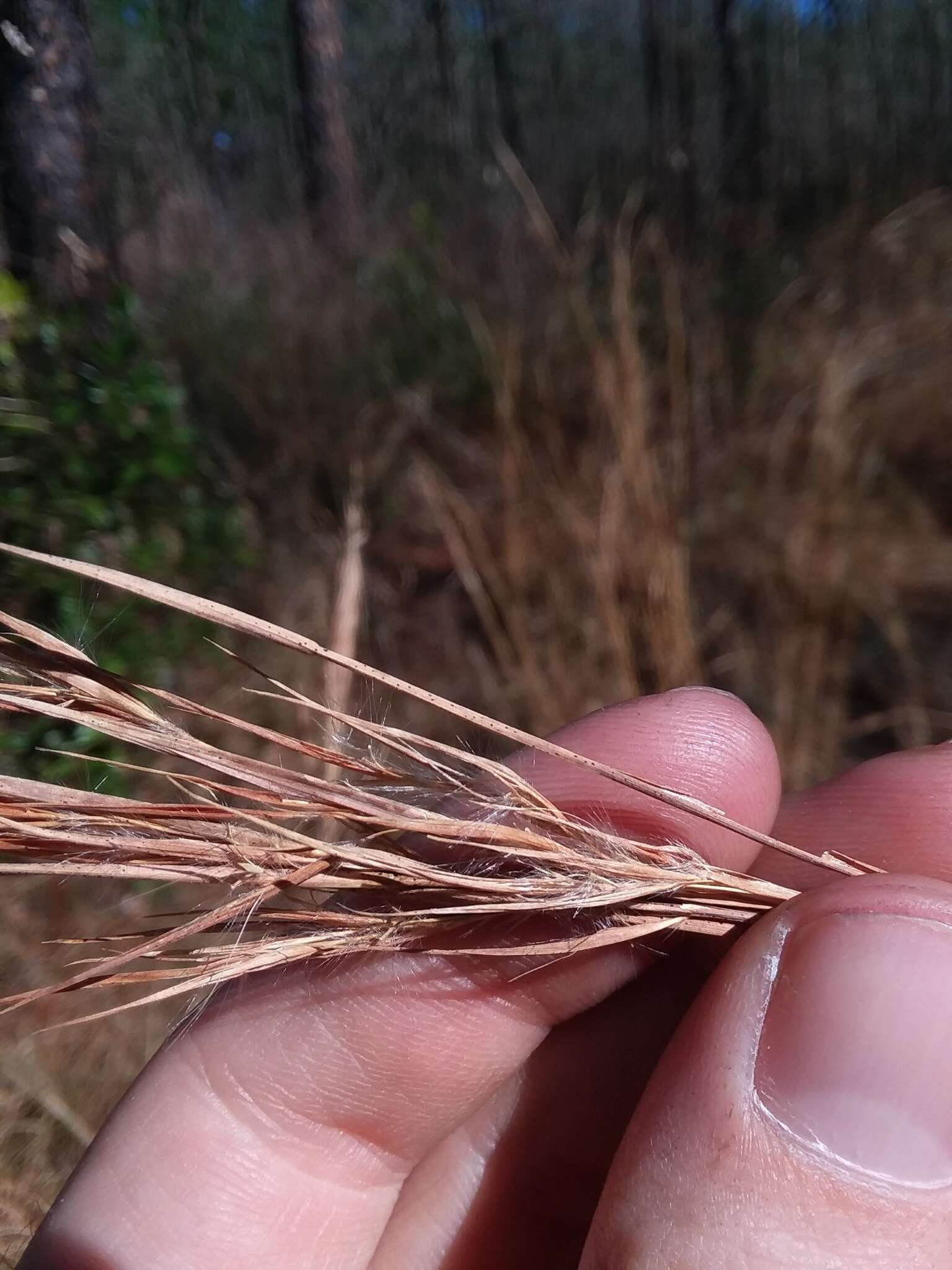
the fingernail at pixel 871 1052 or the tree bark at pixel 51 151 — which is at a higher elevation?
the tree bark at pixel 51 151

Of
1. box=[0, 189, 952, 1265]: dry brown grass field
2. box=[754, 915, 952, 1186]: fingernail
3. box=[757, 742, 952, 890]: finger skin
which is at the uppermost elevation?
box=[0, 189, 952, 1265]: dry brown grass field

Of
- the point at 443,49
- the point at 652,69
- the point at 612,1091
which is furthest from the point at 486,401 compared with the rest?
the point at 443,49

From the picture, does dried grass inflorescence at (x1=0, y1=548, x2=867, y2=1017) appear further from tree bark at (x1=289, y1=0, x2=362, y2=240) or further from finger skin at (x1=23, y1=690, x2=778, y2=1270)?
tree bark at (x1=289, y1=0, x2=362, y2=240)

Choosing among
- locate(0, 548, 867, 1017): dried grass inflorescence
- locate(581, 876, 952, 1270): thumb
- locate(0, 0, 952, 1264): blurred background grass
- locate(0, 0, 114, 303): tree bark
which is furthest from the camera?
locate(0, 0, 114, 303): tree bark

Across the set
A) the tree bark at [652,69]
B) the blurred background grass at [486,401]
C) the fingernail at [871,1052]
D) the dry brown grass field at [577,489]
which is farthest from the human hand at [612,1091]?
the tree bark at [652,69]

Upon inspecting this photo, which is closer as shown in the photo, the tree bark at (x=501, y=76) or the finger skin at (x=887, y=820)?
the finger skin at (x=887, y=820)

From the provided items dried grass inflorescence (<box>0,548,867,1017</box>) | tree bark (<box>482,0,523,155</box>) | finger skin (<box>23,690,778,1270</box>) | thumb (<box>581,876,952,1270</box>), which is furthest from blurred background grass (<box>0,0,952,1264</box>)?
tree bark (<box>482,0,523,155</box>)

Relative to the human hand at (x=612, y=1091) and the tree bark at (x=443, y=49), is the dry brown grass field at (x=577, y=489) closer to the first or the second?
the human hand at (x=612, y=1091)
